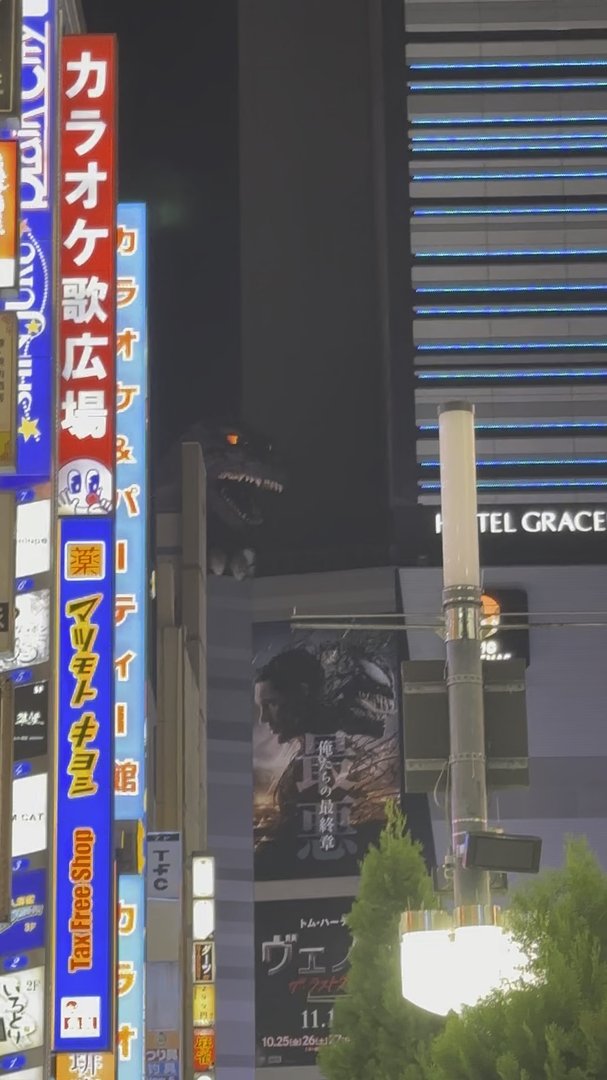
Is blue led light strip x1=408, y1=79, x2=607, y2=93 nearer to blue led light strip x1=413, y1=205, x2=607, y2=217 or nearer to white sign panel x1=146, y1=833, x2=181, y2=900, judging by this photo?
blue led light strip x1=413, y1=205, x2=607, y2=217

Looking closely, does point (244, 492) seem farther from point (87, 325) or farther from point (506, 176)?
point (87, 325)

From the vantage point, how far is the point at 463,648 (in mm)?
11875

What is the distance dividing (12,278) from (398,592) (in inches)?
2099

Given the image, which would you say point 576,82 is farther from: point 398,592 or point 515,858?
point 515,858

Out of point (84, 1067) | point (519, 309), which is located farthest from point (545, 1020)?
point (519, 309)

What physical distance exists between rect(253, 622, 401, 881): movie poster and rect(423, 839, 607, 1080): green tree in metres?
51.8

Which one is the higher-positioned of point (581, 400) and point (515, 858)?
point (581, 400)

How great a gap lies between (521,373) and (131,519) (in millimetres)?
40168

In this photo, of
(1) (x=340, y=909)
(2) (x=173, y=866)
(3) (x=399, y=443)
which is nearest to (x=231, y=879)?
(1) (x=340, y=909)

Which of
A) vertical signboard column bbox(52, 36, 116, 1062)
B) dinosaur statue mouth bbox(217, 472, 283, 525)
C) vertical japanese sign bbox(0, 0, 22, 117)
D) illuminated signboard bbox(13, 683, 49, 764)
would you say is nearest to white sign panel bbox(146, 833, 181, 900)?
vertical signboard column bbox(52, 36, 116, 1062)

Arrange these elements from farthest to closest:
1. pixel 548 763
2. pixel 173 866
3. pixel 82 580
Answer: pixel 548 763
pixel 173 866
pixel 82 580

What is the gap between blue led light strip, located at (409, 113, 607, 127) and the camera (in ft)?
213

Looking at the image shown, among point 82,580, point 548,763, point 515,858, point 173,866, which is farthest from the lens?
point 548,763

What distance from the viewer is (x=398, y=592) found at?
2544 inches
